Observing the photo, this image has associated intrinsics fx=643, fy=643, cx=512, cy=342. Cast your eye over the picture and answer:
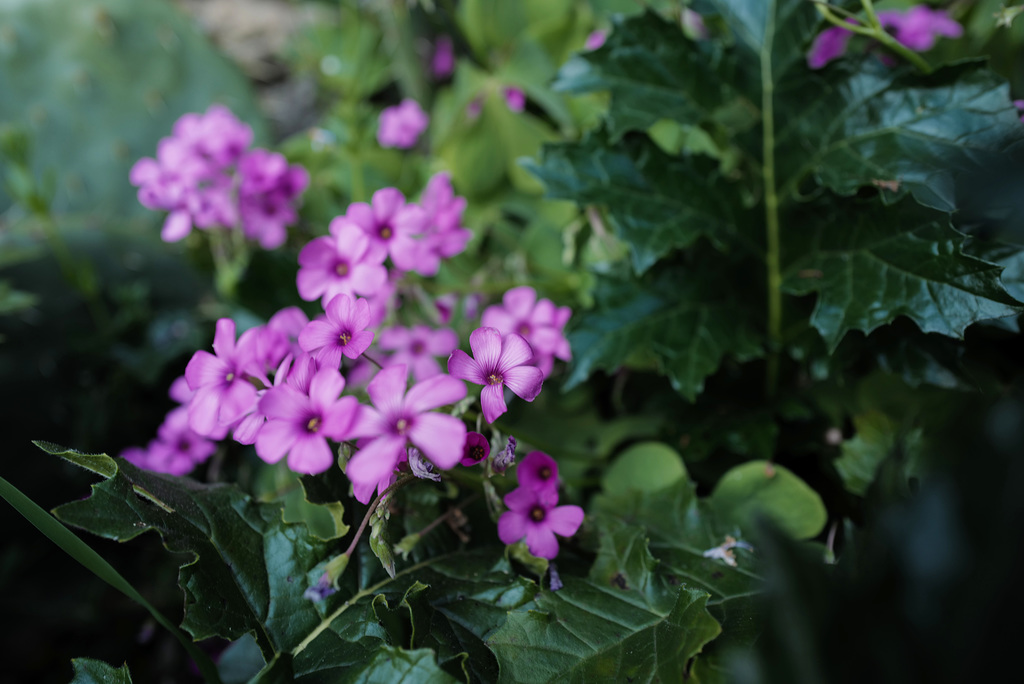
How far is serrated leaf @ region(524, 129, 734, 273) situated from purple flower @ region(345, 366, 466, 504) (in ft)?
1.54

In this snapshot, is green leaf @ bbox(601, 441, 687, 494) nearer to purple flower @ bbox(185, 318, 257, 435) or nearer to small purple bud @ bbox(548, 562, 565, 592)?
small purple bud @ bbox(548, 562, 565, 592)

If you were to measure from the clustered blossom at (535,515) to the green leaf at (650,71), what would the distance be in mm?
551

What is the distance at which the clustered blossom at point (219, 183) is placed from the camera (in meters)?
1.20

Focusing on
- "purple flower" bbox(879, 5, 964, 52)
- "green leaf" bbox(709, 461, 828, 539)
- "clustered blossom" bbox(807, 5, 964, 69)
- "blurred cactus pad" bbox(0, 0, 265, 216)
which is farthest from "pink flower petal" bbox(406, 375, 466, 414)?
"blurred cactus pad" bbox(0, 0, 265, 216)

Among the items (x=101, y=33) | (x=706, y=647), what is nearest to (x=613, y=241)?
(x=706, y=647)

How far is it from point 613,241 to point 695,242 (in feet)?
0.47

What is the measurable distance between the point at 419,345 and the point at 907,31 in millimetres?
919

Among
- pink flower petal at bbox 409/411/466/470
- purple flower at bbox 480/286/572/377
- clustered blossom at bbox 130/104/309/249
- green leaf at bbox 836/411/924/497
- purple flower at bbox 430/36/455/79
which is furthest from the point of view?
purple flower at bbox 430/36/455/79

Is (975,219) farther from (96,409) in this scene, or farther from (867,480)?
(96,409)

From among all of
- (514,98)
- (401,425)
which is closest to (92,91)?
(514,98)

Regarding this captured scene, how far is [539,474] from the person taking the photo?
729mm

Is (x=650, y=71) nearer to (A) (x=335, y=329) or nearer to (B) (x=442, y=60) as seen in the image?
(A) (x=335, y=329)

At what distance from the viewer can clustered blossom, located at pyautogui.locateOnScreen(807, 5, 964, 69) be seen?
1016 millimetres

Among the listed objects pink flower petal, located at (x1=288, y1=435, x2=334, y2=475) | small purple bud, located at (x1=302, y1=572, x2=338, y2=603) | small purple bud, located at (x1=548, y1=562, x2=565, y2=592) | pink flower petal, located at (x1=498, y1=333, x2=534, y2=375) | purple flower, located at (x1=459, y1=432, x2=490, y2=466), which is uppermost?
pink flower petal, located at (x1=288, y1=435, x2=334, y2=475)
